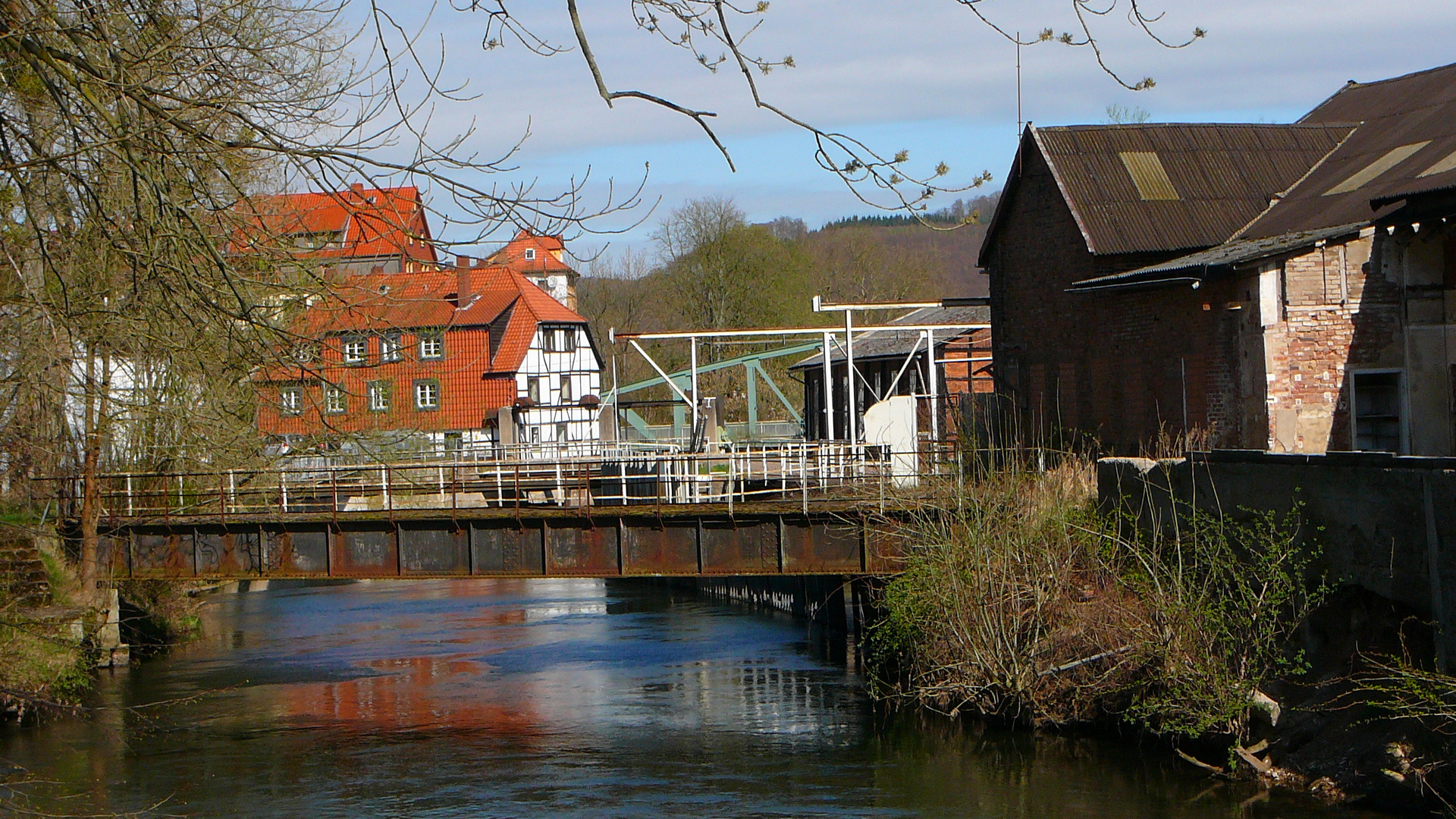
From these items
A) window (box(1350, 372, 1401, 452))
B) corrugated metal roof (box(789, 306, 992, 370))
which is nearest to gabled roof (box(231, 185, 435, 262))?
window (box(1350, 372, 1401, 452))

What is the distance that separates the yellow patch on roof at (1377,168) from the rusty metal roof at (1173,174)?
183 centimetres

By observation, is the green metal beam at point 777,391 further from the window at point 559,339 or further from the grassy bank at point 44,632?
the grassy bank at point 44,632

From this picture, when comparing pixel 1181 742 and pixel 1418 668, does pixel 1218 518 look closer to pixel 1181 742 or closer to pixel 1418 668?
pixel 1181 742

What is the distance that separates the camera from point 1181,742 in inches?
660

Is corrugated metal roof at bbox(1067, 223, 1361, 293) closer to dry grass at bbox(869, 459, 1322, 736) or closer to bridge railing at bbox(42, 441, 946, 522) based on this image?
dry grass at bbox(869, 459, 1322, 736)

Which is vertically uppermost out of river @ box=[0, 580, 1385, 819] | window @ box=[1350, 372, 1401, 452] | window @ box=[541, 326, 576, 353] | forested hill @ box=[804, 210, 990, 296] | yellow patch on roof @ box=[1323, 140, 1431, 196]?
forested hill @ box=[804, 210, 990, 296]

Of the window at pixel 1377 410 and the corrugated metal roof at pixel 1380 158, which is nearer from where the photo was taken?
the window at pixel 1377 410

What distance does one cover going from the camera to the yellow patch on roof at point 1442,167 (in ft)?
64.8

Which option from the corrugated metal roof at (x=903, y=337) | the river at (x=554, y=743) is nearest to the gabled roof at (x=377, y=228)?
the river at (x=554, y=743)

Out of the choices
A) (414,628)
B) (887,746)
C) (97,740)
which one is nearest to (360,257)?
(887,746)

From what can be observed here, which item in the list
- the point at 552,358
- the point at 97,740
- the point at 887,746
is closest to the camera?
the point at 887,746

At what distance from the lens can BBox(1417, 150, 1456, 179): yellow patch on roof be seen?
1977cm

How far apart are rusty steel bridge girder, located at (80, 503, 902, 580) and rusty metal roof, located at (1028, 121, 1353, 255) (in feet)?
25.9

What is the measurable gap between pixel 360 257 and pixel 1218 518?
13.5 m
